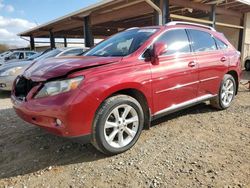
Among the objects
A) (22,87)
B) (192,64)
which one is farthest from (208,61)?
(22,87)

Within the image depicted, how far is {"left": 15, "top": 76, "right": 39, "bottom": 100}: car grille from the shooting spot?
3452mm

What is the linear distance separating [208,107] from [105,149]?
3.10 meters

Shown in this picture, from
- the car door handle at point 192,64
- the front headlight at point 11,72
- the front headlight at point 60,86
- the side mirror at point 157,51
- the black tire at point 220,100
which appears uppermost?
the side mirror at point 157,51

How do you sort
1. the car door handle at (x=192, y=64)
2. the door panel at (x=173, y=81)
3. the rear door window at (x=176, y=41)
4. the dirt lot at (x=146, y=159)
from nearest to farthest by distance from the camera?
the dirt lot at (x=146, y=159), the door panel at (x=173, y=81), the rear door window at (x=176, y=41), the car door handle at (x=192, y=64)

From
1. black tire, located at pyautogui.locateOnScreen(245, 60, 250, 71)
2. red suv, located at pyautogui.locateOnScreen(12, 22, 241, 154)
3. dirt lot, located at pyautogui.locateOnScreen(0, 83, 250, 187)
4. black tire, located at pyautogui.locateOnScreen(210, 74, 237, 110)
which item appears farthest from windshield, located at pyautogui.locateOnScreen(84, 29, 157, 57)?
black tire, located at pyautogui.locateOnScreen(245, 60, 250, 71)

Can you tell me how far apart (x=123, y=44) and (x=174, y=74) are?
0.94m

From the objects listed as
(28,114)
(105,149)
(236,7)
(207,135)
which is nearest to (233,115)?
(207,135)

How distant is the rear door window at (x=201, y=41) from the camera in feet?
14.9

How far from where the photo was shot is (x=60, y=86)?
298 cm

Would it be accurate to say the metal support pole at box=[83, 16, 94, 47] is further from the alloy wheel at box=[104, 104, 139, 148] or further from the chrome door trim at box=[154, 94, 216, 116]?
the alloy wheel at box=[104, 104, 139, 148]

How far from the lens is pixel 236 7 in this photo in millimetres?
12531

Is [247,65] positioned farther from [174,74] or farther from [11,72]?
[11,72]

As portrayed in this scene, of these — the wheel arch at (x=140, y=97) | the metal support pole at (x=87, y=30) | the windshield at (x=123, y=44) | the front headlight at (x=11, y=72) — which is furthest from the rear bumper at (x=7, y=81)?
the metal support pole at (x=87, y=30)

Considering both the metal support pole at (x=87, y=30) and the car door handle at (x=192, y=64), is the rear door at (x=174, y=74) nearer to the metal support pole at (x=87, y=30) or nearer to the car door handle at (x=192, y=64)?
the car door handle at (x=192, y=64)
